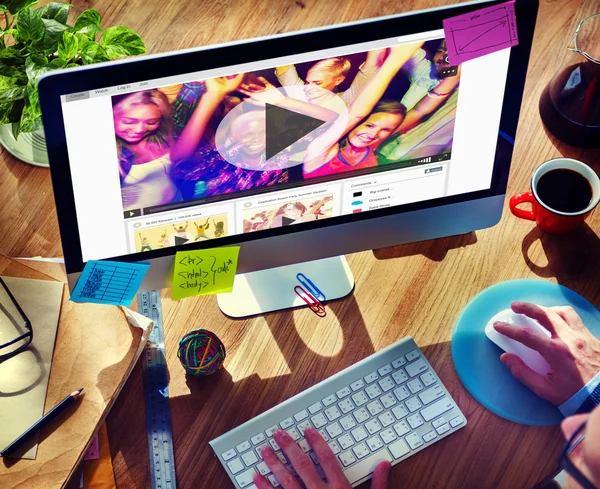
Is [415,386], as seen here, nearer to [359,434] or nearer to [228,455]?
[359,434]

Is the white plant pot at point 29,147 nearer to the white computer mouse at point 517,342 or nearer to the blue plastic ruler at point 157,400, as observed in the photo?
the blue plastic ruler at point 157,400

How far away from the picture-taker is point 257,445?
3.10 ft

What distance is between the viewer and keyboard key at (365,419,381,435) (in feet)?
3.14

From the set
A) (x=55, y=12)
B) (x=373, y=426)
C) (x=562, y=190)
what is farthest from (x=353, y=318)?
(x=55, y=12)

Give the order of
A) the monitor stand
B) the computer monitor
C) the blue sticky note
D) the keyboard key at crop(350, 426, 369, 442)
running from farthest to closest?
the monitor stand < the keyboard key at crop(350, 426, 369, 442) < the blue sticky note < the computer monitor

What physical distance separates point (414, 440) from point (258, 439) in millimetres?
214

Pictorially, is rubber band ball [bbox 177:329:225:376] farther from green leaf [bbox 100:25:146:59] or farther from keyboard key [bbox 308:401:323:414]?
green leaf [bbox 100:25:146:59]

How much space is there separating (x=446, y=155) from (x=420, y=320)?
0.29 metres

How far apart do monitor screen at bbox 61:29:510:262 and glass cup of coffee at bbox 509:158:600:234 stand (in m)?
0.18

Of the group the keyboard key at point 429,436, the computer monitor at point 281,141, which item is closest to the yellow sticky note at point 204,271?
the computer monitor at point 281,141

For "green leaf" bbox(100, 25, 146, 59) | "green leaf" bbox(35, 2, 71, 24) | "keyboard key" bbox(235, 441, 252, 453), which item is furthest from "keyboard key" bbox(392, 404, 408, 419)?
"green leaf" bbox(35, 2, 71, 24)

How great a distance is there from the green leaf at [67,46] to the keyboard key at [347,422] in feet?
1.98

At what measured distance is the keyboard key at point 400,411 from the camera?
0.96m

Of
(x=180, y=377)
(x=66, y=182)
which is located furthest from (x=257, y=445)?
(x=66, y=182)
